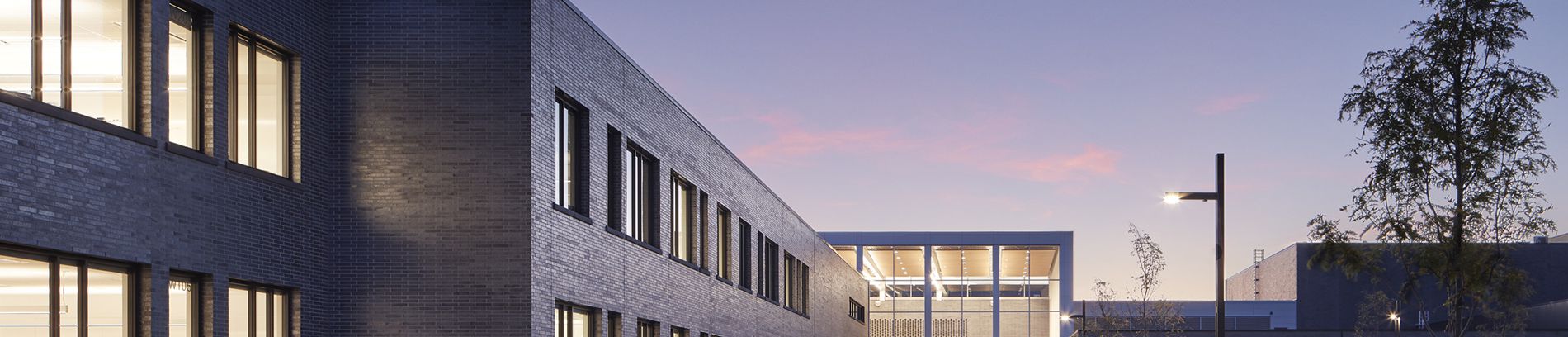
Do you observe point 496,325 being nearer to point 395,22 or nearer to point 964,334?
point 395,22

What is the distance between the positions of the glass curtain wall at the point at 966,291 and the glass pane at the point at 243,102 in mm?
49375

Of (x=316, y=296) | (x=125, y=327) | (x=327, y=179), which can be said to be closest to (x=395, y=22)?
(x=327, y=179)

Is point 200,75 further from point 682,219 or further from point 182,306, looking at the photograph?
point 682,219

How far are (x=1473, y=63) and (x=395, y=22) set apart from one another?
43.8 ft

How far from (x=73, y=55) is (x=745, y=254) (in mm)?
22597

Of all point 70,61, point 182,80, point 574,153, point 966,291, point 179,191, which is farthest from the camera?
point 966,291

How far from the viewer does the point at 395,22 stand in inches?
740

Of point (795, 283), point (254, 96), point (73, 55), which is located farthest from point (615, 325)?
point (795, 283)

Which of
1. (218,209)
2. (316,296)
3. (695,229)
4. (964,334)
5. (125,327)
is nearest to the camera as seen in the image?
(125,327)

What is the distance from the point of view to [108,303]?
46.1 ft

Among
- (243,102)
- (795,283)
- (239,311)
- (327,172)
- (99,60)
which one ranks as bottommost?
(795,283)

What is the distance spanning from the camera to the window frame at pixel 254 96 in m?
16.5

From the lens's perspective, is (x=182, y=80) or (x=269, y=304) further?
(x=269, y=304)

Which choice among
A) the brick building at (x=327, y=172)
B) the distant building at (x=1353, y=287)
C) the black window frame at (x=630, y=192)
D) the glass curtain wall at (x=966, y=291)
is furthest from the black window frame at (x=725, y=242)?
the distant building at (x=1353, y=287)
